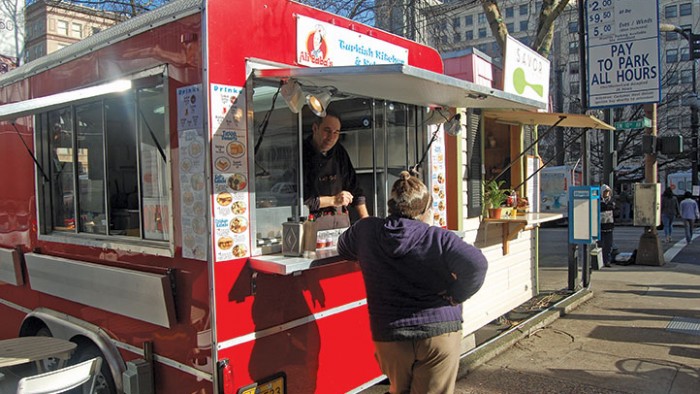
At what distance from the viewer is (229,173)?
284cm

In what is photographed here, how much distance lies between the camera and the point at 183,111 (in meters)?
2.89

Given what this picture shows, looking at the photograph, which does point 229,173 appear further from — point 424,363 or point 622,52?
point 622,52

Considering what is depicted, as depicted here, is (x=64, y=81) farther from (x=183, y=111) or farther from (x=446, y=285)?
(x=446, y=285)

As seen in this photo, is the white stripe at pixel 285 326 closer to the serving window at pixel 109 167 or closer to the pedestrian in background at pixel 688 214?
the serving window at pixel 109 167

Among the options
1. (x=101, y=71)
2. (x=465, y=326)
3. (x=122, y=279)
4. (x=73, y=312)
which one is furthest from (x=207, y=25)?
(x=465, y=326)

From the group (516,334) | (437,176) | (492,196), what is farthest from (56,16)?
(516,334)

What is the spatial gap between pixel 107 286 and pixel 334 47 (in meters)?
2.20

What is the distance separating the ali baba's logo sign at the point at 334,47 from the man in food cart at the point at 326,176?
426mm

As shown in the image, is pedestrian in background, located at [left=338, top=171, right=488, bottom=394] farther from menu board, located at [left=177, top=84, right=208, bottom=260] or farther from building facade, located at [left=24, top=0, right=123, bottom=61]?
building facade, located at [left=24, top=0, right=123, bottom=61]

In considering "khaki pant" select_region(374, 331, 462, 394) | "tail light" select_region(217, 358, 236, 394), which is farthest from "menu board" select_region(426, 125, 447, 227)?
"tail light" select_region(217, 358, 236, 394)

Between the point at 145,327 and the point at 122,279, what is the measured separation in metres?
0.33

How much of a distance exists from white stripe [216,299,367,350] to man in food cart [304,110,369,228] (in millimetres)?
583

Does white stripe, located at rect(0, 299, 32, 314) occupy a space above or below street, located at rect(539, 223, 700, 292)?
above

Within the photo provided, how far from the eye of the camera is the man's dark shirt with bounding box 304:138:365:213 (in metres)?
3.77
